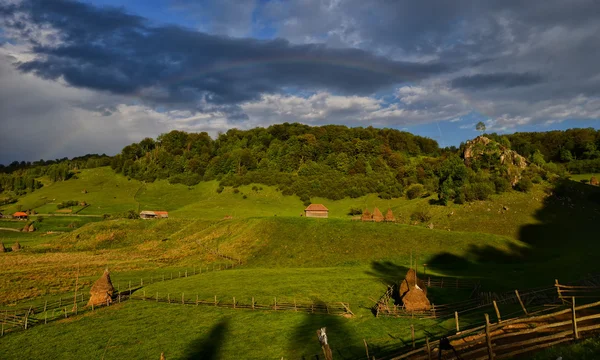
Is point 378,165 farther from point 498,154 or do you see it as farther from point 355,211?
point 498,154

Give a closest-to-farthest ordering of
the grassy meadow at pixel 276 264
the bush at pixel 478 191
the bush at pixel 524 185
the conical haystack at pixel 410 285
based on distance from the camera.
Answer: the grassy meadow at pixel 276 264 < the conical haystack at pixel 410 285 < the bush at pixel 478 191 < the bush at pixel 524 185

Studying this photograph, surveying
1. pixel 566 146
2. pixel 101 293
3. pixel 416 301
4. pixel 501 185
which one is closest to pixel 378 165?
pixel 501 185

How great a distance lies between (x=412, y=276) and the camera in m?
35.3

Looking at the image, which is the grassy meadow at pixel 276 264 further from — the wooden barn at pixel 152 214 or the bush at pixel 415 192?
the bush at pixel 415 192

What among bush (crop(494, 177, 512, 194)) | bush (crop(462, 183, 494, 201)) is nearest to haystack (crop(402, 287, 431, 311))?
bush (crop(462, 183, 494, 201))

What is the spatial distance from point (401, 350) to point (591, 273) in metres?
31.2

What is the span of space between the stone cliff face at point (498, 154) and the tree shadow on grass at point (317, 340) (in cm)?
9012

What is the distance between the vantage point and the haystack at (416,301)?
33.0 m

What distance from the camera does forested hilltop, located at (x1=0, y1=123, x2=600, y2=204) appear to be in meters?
103

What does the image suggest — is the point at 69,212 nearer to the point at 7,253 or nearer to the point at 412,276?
the point at 7,253

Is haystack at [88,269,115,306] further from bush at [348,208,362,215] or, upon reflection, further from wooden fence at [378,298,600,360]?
bush at [348,208,362,215]

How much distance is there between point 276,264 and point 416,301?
3307 centimetres

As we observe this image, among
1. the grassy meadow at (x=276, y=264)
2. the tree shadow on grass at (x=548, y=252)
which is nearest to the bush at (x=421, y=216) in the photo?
the grassy meadow at (x=276, y=264)

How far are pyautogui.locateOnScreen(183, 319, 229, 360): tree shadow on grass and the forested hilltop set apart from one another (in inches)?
3260
